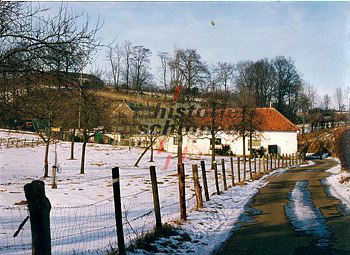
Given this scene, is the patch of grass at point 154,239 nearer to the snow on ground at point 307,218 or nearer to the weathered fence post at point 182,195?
the weathered fence post at point 182,195

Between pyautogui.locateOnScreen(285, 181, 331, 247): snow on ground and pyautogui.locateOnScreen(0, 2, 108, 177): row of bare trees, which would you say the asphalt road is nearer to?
pyautogui.locateOnScreen(285, 181, 331, 247): snow on ground

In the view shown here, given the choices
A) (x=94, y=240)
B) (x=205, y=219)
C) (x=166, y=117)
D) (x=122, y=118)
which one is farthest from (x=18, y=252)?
(x=122, y=118)

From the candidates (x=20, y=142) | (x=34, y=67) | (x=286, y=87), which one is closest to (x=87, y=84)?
(x=34, y=67)

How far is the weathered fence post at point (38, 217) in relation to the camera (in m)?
4.07

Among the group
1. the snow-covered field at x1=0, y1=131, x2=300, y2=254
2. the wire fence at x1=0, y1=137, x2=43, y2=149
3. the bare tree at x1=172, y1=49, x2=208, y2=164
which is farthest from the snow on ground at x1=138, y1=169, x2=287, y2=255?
the wire fence at x1=0, y1=137, x2=43, y2=149

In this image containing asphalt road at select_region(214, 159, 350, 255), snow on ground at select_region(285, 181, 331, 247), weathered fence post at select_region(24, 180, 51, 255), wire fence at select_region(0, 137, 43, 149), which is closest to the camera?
weathered fence post at select_region(24, 180, 51, 255)

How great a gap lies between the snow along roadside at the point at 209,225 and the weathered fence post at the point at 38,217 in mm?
2131

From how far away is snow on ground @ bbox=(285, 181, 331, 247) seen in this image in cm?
720

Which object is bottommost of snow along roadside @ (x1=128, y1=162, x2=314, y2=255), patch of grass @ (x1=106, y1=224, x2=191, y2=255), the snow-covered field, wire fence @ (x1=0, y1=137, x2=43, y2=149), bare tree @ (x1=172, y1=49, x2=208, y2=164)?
the snow-covered field

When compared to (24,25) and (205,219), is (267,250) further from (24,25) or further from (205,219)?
(24,25)

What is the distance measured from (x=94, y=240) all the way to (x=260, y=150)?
42.1 meters

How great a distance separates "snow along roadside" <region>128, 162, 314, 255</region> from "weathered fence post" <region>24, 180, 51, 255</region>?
2.13 m

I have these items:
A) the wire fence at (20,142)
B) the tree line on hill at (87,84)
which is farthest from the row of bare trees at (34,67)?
the wire fence at (20,142)

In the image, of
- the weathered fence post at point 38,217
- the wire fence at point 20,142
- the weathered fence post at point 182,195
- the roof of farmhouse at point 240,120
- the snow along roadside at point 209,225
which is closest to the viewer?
the weathered fence post at point 38,217
